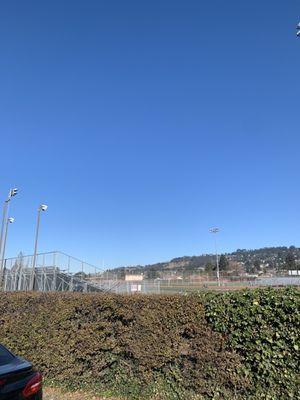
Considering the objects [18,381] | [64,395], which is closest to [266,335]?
[18,381]

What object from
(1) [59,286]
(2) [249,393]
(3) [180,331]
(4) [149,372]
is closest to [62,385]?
(4) [149,372]

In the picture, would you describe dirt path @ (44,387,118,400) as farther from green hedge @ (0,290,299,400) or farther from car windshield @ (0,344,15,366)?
car windshield @ (0,344,15,366)

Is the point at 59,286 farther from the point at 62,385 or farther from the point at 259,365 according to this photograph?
the point at 259,365

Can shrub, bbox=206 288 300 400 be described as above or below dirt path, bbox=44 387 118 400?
above

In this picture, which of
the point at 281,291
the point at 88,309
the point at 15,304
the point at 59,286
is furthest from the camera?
the point at 59,286

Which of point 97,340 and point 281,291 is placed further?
point 97,340

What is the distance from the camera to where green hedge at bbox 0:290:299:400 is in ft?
21.3

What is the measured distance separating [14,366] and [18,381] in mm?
270

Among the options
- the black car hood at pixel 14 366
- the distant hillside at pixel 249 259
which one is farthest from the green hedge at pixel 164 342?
the distant hillside at pixel 249 259

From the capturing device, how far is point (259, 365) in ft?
21.3

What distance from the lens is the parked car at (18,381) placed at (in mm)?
4523

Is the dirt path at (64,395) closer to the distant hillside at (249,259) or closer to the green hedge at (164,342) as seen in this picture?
the green hedge at (164,342)

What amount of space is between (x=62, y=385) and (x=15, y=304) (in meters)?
2.26

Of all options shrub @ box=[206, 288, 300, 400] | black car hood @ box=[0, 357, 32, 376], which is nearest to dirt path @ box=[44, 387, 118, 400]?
shrub @ box=[206, 288, 300, 400]
